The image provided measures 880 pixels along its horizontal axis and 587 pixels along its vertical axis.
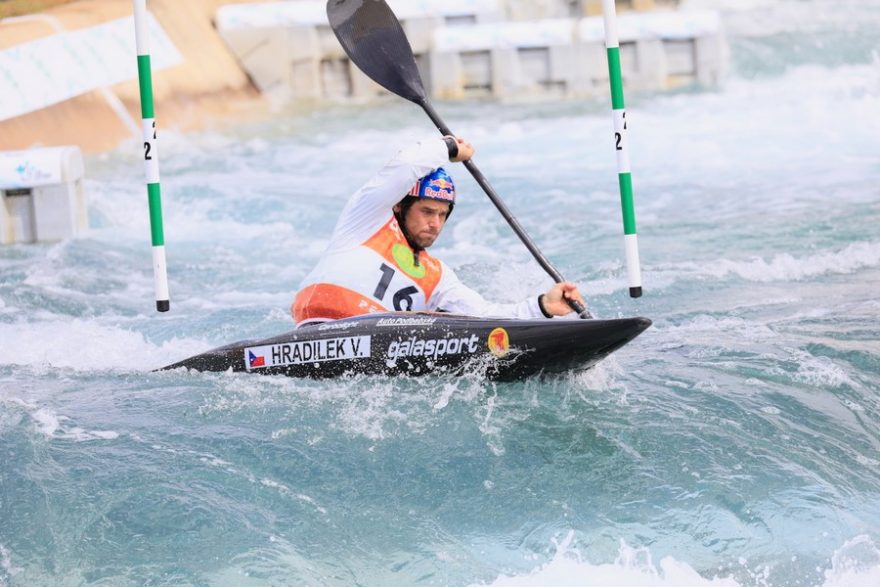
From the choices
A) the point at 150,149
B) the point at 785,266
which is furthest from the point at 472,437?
the point at 785,266

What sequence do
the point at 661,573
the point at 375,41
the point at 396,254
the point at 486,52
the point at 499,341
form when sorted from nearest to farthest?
the point at 661,573 → the point at 499,341 → the point at 396,254 → the point at 375,41 → the point at 486,52

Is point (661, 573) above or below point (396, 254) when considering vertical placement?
below

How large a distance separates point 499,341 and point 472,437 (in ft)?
1.22

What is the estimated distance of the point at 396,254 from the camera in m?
4.88

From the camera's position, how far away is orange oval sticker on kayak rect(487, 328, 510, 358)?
4.56 metres

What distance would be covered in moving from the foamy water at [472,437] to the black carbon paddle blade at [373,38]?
4.92 ft

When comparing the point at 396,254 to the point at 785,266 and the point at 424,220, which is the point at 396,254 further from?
the point at 785,266

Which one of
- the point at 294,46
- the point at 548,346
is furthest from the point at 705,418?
the point at 294,46

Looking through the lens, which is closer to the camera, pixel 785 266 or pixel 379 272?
pixel 379 272

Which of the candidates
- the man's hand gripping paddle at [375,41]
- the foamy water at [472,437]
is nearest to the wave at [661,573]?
the foamy water at [472,437]

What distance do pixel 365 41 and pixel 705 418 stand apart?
2.55 meters

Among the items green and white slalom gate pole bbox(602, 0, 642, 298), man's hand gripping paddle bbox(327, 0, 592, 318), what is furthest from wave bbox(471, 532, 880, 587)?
man's hand gripping paddle bbox(327, 0, 592, 318)

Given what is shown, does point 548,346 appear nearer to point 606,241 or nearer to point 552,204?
point 606,241

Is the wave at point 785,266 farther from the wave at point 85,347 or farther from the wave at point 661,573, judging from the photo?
the wave at point 661,573
